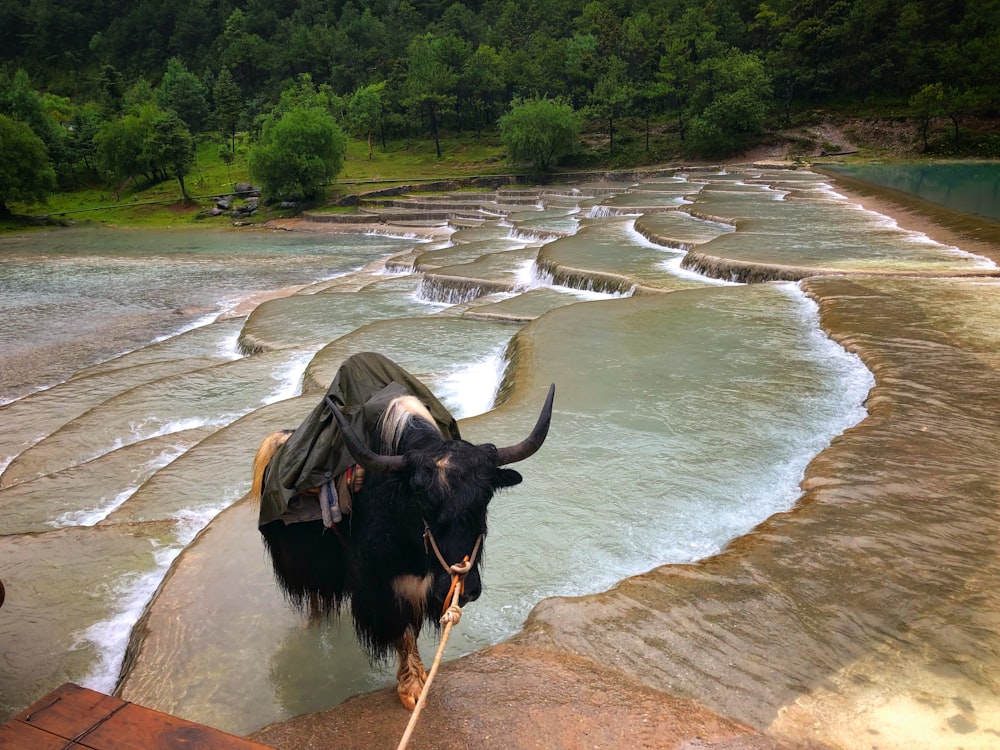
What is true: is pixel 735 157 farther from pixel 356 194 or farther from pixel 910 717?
pixel 910 717

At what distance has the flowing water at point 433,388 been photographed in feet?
15.5

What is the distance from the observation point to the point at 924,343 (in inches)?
359

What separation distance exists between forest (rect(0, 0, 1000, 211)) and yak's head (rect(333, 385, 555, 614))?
1665 inches

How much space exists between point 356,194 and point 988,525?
4265cm

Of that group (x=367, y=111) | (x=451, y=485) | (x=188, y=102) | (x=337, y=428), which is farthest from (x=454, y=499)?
(x=188, y=102)

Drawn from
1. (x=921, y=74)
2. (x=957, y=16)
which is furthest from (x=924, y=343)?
(x=957, y=16)

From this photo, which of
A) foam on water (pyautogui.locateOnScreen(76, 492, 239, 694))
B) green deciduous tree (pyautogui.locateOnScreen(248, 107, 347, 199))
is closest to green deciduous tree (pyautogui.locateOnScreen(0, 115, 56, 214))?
green deciduous tree (pyautogui.locateOnScreen(248, 107, 347, 199))

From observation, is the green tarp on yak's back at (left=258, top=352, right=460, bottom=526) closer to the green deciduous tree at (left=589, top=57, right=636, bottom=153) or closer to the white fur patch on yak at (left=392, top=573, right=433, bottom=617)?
the white fur patch on yak at (left=392, top=573, right=433, bottom=617)

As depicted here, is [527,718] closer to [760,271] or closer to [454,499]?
[454,499]

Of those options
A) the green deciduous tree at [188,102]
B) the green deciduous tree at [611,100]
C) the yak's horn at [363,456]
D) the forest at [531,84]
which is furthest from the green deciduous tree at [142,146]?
the yak's horn at [363,456]

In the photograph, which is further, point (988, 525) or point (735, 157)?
point (735, 157)

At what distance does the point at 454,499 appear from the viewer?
115 inches

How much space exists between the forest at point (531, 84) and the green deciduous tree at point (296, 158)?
0.40 ft

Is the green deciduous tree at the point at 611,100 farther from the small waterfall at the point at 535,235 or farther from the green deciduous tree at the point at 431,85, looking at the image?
the small waterfall at the point at 535,235
